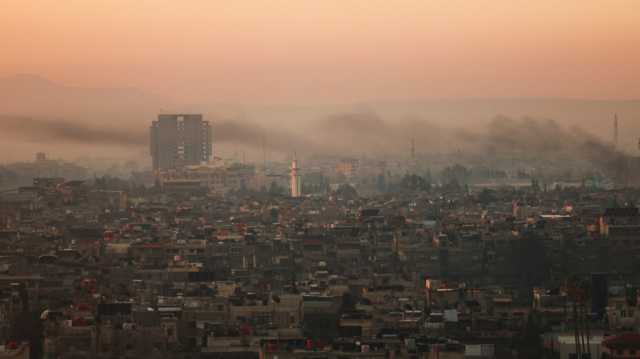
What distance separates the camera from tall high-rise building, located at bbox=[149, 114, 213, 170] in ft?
472

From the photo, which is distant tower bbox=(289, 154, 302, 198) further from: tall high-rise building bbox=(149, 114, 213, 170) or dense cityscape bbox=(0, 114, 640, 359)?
tall high-rise building bbox=(149, 114, 213, 170)

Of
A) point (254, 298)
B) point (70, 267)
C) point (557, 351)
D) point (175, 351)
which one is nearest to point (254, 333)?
point (175, 351)

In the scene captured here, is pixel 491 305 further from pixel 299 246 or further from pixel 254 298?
pixel 299 246

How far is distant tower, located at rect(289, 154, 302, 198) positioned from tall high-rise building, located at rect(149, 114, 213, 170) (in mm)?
5420

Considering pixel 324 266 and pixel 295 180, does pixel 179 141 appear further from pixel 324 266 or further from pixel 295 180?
pixel 324 266

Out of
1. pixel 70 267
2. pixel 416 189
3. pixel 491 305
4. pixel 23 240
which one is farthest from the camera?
pixel 416 189

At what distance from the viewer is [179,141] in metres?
154

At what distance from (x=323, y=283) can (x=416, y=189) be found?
66175 mm

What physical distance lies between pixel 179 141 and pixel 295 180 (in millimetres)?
15545

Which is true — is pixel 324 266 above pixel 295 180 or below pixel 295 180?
below

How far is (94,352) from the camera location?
41219 mm

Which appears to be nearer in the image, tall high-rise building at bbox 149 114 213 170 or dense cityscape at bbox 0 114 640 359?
dense cityscape at bbox 0 114 640 359

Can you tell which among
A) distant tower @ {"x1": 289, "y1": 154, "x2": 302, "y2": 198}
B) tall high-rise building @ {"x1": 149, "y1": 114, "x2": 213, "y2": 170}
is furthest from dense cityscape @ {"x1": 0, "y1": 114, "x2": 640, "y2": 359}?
tall high-rise building @ {"x1": 149, "y1": 114, "x2": 213, "y2": 170}

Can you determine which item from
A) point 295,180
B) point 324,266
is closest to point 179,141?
point 295,180
